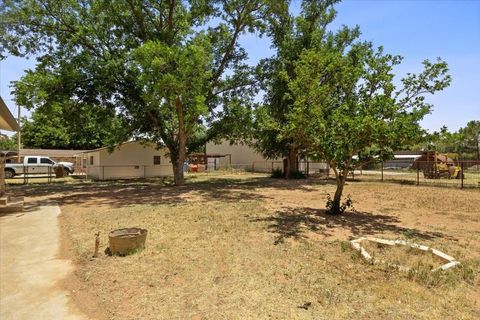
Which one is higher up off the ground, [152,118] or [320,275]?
[152,118]

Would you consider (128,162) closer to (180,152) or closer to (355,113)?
(180,152)

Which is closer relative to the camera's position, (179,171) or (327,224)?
(327,224)

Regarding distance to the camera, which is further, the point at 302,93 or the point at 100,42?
the point at 100,42

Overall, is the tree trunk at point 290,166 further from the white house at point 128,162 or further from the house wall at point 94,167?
the house wall at point 94,167

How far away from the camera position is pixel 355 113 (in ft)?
32.0

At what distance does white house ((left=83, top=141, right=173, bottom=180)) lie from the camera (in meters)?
Result: 28.9

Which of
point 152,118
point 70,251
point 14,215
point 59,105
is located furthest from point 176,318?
point 152,118

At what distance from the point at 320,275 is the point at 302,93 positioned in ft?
19.9

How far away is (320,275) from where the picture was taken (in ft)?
18.1

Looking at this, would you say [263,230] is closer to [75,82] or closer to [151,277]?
[151,277]

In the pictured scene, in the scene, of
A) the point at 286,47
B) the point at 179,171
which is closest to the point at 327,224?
the point at 179,171

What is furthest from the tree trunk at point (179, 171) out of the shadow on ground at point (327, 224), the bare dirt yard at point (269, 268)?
Answer: the shadow on ground at point (327, 224)

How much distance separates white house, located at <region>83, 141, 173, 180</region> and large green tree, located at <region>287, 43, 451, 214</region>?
20.2m

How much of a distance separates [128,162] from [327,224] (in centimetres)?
2407
